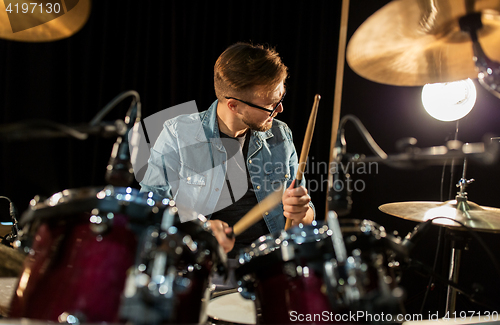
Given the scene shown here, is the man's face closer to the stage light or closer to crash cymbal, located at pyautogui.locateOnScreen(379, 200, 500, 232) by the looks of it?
crash cymbal, located at pyautogui.locateOnScreen(379, 200, 500, 232)

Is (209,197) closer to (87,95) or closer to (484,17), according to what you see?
(87,95)

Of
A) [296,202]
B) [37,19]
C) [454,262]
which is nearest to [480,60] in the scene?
[296,202]

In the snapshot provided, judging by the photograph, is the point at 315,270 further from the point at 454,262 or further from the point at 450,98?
the point at 450,98

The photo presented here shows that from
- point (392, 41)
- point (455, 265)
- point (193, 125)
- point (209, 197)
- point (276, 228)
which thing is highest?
point (392, 41)

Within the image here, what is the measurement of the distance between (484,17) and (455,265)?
118cm

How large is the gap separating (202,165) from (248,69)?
A: 51cm

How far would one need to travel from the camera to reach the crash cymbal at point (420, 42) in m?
0.82

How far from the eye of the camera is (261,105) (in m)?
1.63

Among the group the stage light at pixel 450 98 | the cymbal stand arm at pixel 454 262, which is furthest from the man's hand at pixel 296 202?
the stage light at pixel 450 98

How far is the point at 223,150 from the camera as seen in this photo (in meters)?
1.71

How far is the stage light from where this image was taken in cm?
181

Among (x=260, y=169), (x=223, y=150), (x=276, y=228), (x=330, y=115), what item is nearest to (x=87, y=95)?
(x=223, y=150)

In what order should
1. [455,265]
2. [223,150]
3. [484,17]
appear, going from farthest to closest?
[223,150] < [455,265] < [484,17]

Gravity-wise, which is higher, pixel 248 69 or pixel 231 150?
pixel 248 69
